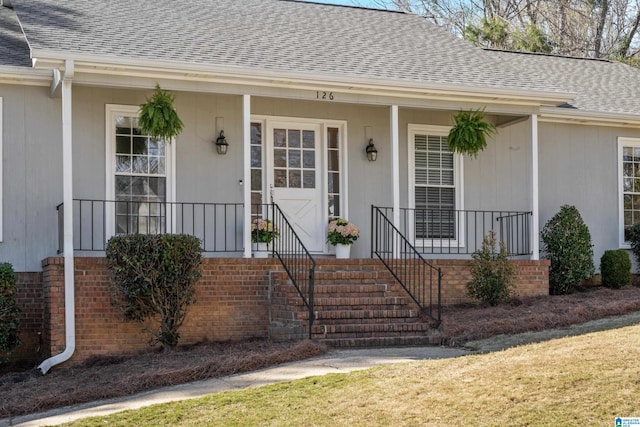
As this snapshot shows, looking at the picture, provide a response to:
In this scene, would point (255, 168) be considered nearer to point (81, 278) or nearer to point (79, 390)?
point (81, 278)

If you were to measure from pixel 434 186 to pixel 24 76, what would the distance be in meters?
6.65

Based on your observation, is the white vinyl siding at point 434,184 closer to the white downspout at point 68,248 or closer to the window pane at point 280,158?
the window pane at point 280,158

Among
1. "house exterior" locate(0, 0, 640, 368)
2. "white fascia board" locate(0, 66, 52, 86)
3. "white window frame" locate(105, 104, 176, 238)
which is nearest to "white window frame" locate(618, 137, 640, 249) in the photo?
"house exterior" locate(0, 0, 640, 368)

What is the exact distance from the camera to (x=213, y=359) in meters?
9.46

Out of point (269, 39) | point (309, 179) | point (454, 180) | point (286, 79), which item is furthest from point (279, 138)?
point (454, 180)

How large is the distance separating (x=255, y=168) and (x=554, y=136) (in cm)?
548

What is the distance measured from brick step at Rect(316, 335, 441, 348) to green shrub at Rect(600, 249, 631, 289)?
16.8ft

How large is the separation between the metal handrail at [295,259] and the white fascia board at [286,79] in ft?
5.98

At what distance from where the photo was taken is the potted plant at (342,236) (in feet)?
42.7

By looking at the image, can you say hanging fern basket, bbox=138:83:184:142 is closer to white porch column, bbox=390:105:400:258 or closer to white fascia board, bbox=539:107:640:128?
white porch column, bbox=390:105:400:258

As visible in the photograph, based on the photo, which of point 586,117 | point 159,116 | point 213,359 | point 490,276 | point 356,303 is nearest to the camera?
point 213,359

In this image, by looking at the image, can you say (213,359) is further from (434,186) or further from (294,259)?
(434,186)

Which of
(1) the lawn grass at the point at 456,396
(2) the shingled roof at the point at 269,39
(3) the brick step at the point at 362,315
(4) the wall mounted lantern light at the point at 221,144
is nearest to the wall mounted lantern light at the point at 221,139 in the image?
(4) the wall mounted lantern light at the point at 221,144

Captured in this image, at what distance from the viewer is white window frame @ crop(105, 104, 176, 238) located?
1214cm
